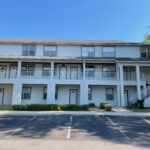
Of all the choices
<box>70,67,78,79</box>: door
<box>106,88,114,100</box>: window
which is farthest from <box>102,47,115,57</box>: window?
<box>106,88,114,100</box>: window

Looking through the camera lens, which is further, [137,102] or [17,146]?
[137,102]

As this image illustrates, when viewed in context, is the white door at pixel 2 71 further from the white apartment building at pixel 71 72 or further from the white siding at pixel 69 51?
the white siding at pixel 69 51

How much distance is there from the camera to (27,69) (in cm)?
2528

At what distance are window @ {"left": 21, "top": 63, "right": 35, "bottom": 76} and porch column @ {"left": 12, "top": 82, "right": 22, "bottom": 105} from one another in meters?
1.81

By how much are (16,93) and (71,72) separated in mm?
7145

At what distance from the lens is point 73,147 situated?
22.9ft

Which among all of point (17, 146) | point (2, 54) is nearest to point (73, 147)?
point (17, 146)

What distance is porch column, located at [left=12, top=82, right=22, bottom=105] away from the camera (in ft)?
75.7

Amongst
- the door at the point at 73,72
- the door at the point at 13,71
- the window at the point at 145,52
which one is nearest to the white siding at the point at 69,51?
the door at the point at 73,72

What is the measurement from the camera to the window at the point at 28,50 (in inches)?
1019

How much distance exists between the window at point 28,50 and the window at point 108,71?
30.7 feet

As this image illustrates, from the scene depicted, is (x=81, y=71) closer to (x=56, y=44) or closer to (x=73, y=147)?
(x=56, y=44)

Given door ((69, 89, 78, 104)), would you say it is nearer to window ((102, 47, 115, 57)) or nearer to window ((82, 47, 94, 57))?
window ((82, 47, 94, 57))

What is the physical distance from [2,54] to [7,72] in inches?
104
